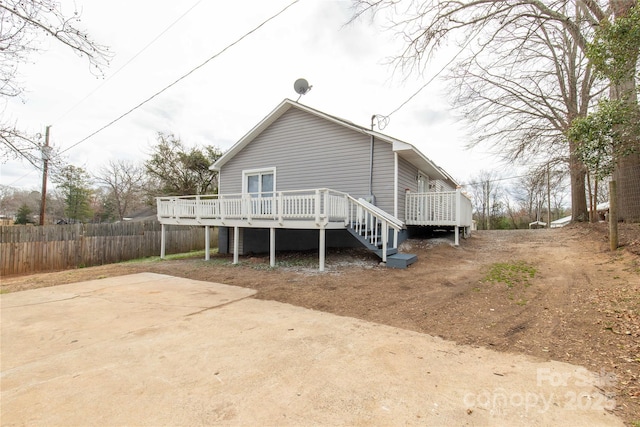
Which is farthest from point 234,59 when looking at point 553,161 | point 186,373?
point 553,161

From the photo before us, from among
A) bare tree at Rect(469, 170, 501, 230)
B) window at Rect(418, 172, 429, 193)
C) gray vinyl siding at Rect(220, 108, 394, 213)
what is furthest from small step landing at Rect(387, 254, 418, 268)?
bare tree at Rect(469, 170, 501, 230)

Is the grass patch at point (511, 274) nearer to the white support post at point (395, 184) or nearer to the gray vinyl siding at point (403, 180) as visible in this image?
the white support post at point (395, 184)

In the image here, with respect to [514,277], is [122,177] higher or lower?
higher

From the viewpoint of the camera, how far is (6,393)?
7.72 feet

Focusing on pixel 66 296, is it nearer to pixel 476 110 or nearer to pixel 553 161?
pixel 476 110

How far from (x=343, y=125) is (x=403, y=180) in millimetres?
2913

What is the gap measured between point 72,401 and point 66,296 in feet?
15.7

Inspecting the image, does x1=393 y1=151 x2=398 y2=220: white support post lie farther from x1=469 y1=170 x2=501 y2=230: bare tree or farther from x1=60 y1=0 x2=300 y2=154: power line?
x1=469 y1=170 x2=501 y2=230: bare tree

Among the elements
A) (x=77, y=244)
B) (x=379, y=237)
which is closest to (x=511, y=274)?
(x=379, y=237)

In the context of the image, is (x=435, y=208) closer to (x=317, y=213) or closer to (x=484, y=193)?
(x=317, y=213)

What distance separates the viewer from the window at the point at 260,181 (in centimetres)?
1177

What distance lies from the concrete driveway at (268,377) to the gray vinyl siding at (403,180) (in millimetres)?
6464

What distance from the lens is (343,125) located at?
10023mm

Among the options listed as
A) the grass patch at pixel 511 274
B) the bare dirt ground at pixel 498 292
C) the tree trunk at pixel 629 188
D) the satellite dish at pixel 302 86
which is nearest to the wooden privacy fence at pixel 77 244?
the bare dirt ground at pixel 498 292
